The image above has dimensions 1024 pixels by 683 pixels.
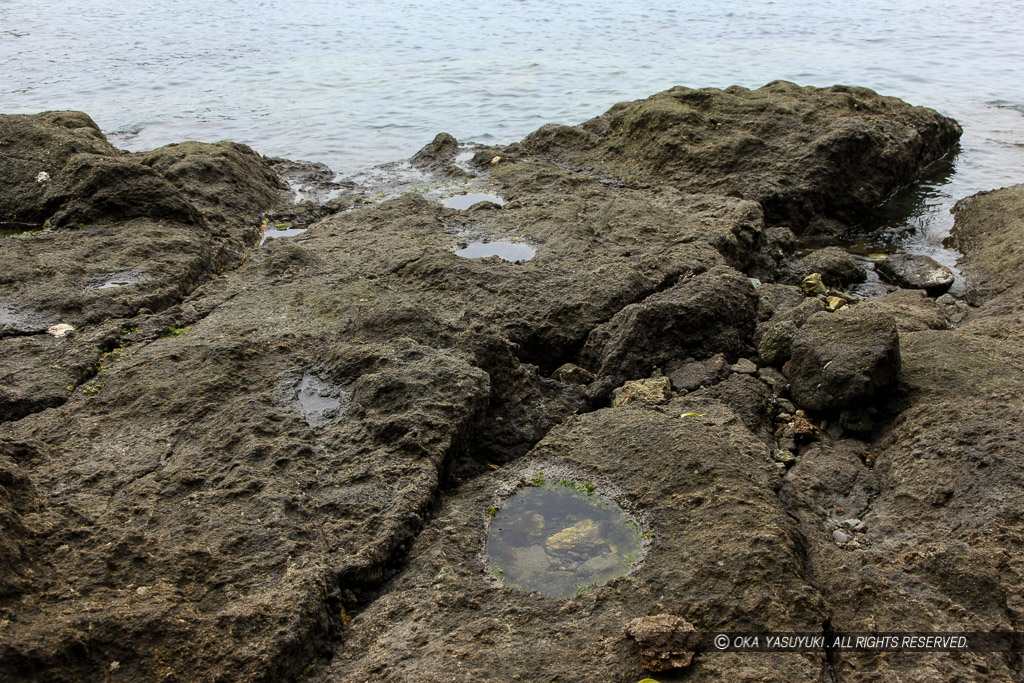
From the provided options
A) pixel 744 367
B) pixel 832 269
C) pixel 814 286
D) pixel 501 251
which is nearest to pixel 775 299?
pixel 814 286

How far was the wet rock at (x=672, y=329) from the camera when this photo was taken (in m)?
5.11

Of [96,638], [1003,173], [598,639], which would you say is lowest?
[1003,173]

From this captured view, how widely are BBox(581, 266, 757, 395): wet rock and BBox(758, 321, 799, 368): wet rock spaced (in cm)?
22

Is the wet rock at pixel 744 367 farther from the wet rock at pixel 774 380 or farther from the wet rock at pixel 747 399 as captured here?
the wet rock at pixel 747 399

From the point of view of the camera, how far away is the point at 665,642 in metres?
2.77

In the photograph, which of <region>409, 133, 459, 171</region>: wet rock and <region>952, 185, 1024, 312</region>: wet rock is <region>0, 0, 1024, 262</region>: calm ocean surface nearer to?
<region>952, 185, 1024, 312</region>: wet rock

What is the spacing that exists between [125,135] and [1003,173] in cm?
1303

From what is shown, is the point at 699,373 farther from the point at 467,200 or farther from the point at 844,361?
the point at 467,200

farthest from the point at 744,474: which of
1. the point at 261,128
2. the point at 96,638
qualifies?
the point at 261,128

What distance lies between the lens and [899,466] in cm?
401

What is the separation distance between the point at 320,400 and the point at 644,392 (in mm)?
1978

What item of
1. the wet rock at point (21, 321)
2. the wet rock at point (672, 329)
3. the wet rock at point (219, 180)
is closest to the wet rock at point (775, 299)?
the wet rock at point (672, 329)

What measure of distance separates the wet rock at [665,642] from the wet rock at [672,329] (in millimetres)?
2268

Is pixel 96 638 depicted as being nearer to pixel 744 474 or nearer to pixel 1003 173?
pixel 744 474
